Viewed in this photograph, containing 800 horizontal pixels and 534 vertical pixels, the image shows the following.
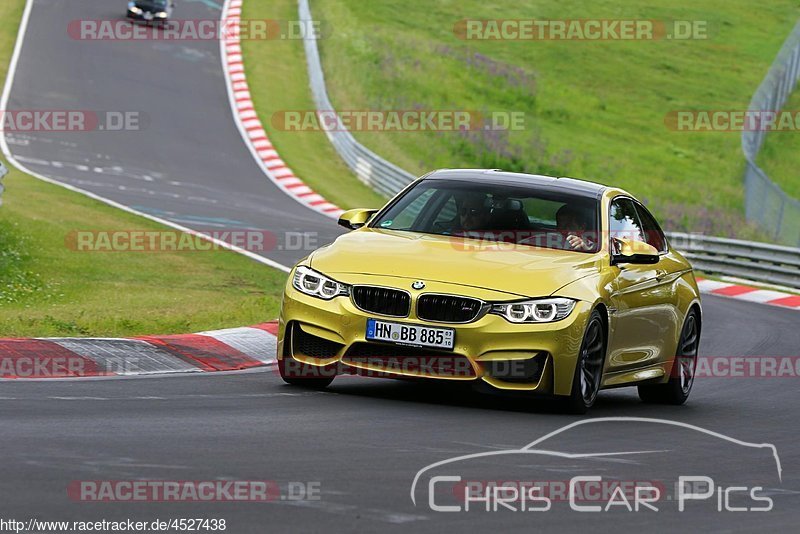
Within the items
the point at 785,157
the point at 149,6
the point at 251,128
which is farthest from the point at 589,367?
the point at 785,157

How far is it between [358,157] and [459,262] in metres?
24.4

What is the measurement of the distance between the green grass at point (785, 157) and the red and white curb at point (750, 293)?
1923 cm

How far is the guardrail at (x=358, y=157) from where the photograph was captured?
3175 centimetres

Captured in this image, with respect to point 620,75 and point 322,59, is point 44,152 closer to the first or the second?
point 322,59

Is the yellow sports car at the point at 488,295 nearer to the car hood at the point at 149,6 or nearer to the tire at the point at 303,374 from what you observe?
the tire at the point at 303,374

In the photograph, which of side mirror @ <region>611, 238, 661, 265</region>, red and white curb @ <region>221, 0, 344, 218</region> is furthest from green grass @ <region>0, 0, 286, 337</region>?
red and white curb @ <region>221, 0, 344, 218</region>

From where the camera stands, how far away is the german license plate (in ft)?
31.1

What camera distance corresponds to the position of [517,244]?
1060cm

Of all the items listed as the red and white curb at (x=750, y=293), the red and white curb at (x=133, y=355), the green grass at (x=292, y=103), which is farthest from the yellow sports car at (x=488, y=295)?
the green grass at (x=292, y=103)

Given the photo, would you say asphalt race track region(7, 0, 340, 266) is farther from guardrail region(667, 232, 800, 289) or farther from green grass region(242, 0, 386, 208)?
guardrail region(667, 232, 800, 289)

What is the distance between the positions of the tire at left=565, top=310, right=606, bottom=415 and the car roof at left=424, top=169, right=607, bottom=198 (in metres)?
1.37

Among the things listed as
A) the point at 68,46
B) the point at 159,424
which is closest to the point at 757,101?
the point at 68,46

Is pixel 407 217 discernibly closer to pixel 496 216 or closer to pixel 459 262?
pixel 496 216

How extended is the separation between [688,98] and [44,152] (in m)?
27.5
